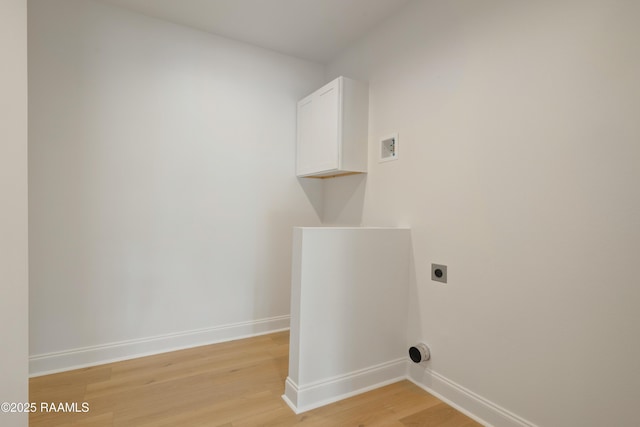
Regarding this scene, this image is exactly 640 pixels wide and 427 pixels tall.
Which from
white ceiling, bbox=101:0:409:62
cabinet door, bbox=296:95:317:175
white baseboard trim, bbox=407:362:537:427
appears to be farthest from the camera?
cabinet door, bbox=296:95:317:175

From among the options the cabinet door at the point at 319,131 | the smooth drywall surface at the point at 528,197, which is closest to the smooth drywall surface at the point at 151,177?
the cabinet door at the point at 319,131

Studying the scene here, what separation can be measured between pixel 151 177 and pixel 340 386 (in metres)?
2.04

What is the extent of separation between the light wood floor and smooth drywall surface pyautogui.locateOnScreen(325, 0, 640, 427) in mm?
358

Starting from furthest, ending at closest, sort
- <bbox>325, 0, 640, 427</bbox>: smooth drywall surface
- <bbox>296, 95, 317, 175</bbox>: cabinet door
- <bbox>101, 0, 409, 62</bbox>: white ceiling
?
1. <bbox>296, 95, 317, 175</bbox>: cabinet door
2. <bbox>101, 0, 409, 62</bbox>: white ceiling
3. <bbox>325, 0, 640, 427</bbox>: smooth drywall surface

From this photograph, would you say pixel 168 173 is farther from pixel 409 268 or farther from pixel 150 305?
pixel 409 268

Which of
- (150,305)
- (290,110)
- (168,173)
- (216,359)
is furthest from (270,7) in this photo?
(216,359)

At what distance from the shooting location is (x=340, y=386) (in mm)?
1821

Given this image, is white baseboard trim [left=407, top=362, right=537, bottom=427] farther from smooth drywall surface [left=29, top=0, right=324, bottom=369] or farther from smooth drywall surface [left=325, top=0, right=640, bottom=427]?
smooth drywall surface [left=29, top=0, right=324, bottom=369]
